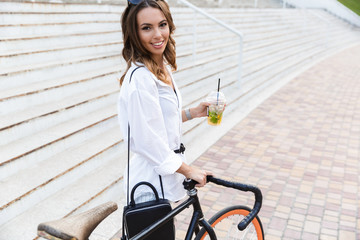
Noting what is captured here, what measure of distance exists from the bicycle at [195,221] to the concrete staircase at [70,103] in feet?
4.38

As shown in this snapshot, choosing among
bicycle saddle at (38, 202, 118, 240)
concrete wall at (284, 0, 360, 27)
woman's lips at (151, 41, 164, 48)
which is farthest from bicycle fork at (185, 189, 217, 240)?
concrete wall at (284, 0, 360, 27)

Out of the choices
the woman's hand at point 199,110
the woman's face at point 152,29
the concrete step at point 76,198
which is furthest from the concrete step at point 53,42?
the woman's face at point 152,29

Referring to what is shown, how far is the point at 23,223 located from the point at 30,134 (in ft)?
3.48

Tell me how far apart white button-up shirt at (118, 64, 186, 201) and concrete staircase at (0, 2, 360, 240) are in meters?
1.51

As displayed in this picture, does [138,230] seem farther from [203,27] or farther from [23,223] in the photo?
[203,27]

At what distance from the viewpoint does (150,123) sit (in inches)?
61.2

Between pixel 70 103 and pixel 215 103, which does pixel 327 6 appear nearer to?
pixel 70 103

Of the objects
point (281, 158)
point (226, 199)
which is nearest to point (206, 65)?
point (281, 158)

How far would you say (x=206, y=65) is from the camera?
721cm

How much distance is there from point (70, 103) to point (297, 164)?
2907 millimetres

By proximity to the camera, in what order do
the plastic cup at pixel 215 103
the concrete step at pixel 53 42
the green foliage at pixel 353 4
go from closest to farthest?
the green foliage at pixel 353 4 → the plastic cup at pixel 215 103 → the concrete step at pixel 53 42

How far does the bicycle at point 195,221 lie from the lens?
1293mm

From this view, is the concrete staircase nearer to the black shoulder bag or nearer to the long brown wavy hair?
the black shoulder bag

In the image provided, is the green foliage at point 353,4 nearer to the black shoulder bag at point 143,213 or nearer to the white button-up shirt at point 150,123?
the white button-up shirt at point 150,123
